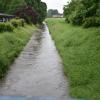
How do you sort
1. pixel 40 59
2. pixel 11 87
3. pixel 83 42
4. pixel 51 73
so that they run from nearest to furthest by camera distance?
pixel 11 87 < pixel 51 73 < pixel 40 59 < pixel 83 42

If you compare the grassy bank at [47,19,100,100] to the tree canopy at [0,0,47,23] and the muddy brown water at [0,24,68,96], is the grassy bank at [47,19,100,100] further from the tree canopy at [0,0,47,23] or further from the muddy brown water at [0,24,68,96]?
the tree canopy at [0,0,47,23]

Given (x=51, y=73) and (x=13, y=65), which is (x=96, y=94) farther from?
(x=13, y=65)

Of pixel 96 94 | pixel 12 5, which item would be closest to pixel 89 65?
pixel 96 94


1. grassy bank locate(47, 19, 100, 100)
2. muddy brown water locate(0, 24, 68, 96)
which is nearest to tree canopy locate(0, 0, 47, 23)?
grassy bank locate(47, 19, 100, 100)

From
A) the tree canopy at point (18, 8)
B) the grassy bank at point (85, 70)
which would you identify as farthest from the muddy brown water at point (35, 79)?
the tree canopy at point (18, 8)

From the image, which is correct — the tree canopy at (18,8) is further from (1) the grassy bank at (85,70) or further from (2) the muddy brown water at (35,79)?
(2) the muddy brown water at (35,79)

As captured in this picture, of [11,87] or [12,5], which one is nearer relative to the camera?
[11,87]

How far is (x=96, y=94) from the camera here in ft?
28.1

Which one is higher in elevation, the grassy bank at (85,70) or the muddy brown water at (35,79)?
the grassy bank at (85,70)

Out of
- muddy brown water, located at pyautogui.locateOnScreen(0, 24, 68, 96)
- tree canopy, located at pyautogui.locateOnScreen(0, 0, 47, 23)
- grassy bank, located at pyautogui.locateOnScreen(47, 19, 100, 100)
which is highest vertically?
tree canopy, located at pyautogui.locateOnScreen(0, 0, 47, 23)

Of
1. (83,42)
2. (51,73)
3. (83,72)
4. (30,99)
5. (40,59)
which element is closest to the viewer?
(30,99)

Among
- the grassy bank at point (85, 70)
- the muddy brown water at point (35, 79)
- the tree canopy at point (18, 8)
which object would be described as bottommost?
the muddy brown water at point (35, 79)

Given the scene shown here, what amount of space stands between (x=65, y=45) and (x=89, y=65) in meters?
7.31

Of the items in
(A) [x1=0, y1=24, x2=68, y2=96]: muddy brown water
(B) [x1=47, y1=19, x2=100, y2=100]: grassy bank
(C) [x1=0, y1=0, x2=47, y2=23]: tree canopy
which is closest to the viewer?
(B) [x1=47, y1=19, x2=100, y2=100]: grassy bank
